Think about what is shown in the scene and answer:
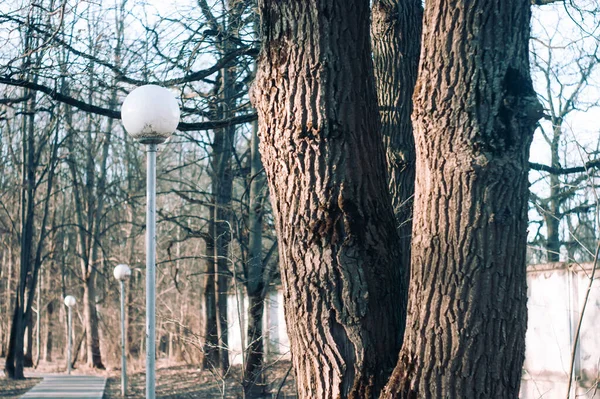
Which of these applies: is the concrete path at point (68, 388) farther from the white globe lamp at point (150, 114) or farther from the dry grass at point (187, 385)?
the white globe lamp at point (150, 114)

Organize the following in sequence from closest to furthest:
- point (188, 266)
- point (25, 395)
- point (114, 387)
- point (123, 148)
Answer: point (25, 395), point (114, 387), point (123, 148), point (188, 266)

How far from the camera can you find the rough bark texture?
4973 millimetres

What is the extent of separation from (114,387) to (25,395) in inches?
119

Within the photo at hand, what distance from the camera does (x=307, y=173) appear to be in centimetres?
319

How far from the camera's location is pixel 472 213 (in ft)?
9.39

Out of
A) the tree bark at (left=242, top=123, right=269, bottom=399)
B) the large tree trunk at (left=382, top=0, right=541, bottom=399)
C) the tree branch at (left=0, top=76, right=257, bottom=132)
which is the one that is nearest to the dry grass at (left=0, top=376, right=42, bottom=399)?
the tree bark at (left=242, top=123, right=269, bottom=399)

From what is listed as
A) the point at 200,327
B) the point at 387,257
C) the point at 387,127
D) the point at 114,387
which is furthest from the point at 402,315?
the point at 200,327

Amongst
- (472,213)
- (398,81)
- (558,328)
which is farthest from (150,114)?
(558,328)

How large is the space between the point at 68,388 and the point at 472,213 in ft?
50.5

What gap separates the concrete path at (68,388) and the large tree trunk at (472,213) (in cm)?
1312

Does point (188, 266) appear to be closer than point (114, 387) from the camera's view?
No

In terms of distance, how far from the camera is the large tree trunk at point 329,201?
3.10 m

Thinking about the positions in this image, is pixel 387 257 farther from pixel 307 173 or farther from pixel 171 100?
pixel 171 100

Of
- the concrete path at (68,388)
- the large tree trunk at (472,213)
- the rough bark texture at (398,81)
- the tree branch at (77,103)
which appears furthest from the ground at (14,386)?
the large tree trunk at (472,213)
